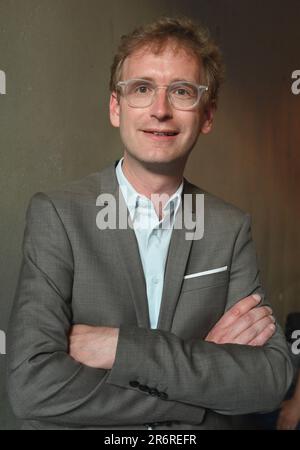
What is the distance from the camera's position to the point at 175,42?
1.71m

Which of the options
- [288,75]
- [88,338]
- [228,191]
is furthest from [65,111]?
[288,75]

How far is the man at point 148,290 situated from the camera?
146cm

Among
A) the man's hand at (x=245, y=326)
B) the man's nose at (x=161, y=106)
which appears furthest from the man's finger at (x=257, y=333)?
the man's nose at (x=161, y=106)

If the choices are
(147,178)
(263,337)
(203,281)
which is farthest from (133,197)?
(263,337)

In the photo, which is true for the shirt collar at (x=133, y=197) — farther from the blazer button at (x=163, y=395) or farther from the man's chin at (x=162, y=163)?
the blazer button at (x=163, y=395)

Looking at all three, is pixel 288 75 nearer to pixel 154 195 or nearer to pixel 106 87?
pixel 106 87

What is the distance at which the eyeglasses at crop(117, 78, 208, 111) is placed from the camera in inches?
66.1

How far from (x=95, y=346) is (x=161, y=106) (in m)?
0.66

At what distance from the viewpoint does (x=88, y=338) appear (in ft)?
4.94

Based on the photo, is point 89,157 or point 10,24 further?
point 89,157

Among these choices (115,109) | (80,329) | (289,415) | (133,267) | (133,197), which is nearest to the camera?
(80,329)

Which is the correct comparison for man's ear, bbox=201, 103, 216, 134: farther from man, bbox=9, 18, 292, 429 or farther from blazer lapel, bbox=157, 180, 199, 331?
blazer lapel, bbox=157, 180, 199, 331

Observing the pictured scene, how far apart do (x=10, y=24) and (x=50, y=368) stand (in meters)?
1.22

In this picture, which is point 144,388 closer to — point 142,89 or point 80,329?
point 80,329
